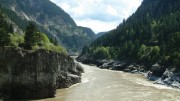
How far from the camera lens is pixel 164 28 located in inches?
7387

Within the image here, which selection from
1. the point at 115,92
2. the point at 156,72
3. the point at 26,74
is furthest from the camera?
the point at 156,72

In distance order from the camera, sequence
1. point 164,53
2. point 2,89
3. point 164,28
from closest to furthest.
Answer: point 2,89, point 164,53, point 164,28

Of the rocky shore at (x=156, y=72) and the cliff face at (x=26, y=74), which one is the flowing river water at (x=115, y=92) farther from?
the rocky shore at (x=156, y=72)

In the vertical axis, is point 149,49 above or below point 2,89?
above

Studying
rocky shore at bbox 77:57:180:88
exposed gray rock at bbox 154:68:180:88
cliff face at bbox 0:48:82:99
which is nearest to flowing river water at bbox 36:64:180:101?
cliff face at bbox 0:48:82:99

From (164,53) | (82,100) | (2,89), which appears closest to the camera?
(2,89)

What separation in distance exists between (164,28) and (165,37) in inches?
392

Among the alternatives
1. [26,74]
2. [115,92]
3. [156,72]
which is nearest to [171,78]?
[156,72]

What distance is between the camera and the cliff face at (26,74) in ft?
247

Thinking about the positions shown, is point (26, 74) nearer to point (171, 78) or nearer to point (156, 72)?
point (171, 78)

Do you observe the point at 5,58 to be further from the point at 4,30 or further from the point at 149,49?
the point at 149,49

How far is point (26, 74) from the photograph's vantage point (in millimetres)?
76438

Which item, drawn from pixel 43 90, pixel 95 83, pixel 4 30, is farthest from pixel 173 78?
pixel 4 30

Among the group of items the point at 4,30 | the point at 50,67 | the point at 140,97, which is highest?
the point at 4,30
